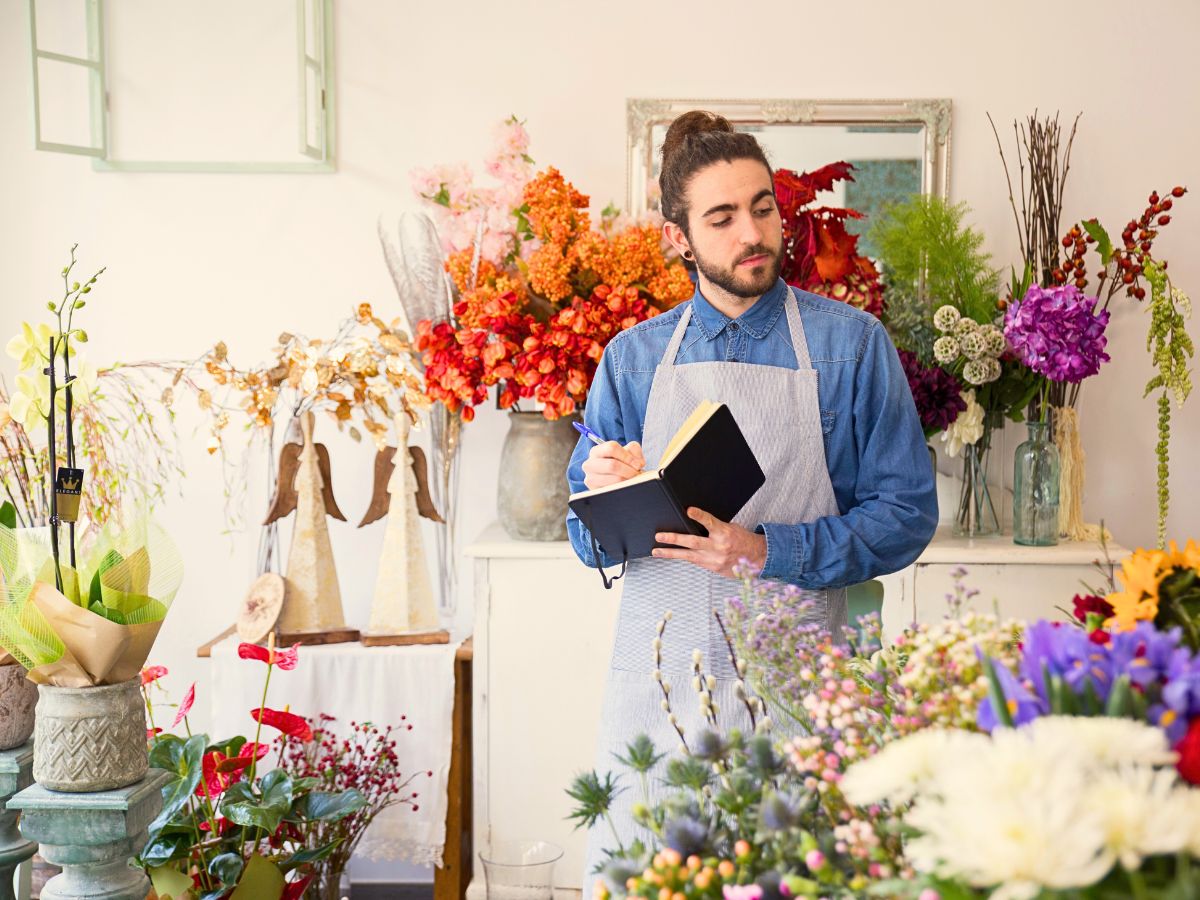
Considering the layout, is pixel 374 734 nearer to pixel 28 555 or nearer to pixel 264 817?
pixel 264 817

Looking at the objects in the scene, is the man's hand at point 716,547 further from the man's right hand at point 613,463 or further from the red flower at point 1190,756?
the red flower at point 1190,756

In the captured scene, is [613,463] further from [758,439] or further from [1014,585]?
[1014,585]

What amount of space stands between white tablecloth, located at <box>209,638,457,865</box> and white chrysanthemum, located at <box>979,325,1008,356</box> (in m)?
1.42

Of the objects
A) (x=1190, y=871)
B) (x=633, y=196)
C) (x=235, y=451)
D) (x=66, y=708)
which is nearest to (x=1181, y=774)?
(x=1190, y=871)

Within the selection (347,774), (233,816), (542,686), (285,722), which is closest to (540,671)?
(542,686)

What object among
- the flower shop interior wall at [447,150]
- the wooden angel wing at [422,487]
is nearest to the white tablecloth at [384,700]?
the wooden angel wing at [422,487]

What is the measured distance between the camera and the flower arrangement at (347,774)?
8.10 ft

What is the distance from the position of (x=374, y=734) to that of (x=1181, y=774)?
7.61 ft

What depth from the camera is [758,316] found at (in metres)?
1.96

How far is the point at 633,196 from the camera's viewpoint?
3.05 meters

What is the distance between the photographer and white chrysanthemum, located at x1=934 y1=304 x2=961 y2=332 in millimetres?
2688

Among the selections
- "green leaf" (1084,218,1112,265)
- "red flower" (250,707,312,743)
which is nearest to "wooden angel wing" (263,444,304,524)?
"red flower" (250,707,312,743)

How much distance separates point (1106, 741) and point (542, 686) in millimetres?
2198

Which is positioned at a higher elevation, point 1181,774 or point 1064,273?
point 1064,273
